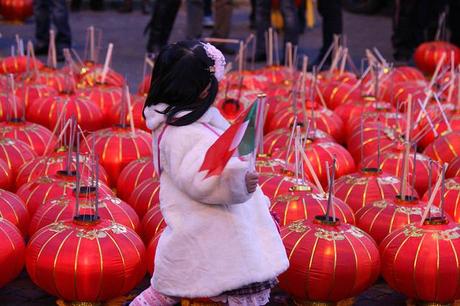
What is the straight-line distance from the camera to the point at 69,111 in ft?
20.9

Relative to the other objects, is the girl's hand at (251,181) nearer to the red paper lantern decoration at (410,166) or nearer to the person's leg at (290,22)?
the red paper lantern decoration at (410,166)

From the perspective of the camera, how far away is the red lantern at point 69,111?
253 inches

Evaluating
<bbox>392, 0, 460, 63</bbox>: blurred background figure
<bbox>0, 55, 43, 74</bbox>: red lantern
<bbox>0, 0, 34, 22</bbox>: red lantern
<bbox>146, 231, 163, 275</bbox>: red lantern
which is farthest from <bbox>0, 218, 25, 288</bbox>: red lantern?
<bbox>0, 0, 34, 22</bbox>: red lantern

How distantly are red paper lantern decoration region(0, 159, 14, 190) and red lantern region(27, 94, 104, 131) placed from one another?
1257mm

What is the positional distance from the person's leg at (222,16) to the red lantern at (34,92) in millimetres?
3669

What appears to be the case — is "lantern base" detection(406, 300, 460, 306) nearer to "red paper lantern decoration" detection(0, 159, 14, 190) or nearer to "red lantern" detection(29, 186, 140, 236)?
"red lantern" detection(29, 186, 140, 236)

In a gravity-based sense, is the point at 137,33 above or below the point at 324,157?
below

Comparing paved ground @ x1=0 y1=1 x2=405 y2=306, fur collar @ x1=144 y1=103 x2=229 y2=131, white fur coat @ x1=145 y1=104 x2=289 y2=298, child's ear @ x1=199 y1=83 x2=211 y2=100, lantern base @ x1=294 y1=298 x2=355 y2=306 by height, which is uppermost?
child's ear @ x1=199 y1=83 x2=211 y2=100

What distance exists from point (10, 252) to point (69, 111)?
2.38 meters

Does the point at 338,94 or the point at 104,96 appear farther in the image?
the point at 338,94

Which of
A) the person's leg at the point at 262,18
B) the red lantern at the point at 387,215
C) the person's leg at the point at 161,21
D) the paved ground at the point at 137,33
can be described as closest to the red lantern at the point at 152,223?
the red lantern at the point at 387,215

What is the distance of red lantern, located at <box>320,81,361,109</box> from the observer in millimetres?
7359

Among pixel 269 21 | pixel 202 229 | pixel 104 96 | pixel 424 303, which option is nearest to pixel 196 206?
pixel 202 229

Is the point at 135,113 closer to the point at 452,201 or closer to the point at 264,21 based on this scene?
the point at 452,201
